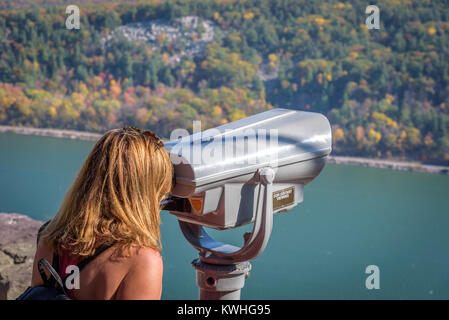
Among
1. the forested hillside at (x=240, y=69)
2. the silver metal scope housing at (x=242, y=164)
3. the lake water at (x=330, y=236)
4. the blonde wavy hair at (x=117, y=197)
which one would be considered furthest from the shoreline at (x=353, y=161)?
the blonde wavy hair at (x=117, y=197)

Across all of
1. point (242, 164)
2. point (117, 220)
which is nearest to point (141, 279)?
point (117, 220)

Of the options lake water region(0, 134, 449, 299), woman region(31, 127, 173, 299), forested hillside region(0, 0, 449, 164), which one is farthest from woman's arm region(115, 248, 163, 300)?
forested hillside region(0, 0, 449, 164)

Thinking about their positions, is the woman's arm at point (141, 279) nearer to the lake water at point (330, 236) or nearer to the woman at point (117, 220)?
the woman at point (117, 220)

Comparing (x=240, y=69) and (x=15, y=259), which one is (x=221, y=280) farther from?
(x=240, y=69)

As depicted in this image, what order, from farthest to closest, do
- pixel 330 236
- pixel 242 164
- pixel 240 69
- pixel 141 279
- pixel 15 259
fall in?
1. pixel 240 69
2. pixel 330 236
3. pixel 15 259
4. pixel 242 164
5. pixel 141 279

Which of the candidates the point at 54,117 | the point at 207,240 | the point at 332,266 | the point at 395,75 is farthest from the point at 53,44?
the point at 207,240

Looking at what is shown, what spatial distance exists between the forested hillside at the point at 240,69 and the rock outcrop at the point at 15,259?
321 inches

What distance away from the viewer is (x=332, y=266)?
177 inches

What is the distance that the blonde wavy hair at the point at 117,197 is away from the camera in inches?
27.3

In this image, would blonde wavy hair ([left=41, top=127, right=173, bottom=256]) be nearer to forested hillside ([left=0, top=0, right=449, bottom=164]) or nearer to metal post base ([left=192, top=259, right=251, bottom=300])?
metal post base ([left=192, top=259, right=251, bottom=300])

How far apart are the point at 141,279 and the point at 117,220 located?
82 mm

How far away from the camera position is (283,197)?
1.03 metres

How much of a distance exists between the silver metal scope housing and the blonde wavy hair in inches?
5.6
